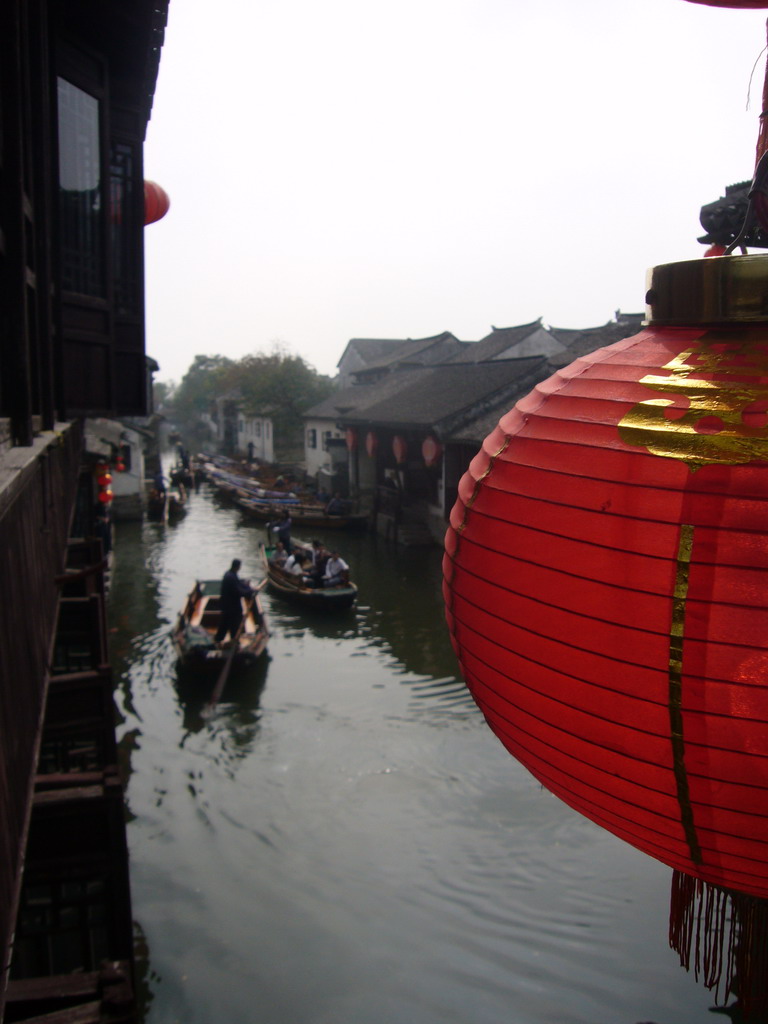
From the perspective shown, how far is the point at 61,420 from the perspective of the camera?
7383mm

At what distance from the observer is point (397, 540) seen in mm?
25438

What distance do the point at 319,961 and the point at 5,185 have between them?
6.45 meters

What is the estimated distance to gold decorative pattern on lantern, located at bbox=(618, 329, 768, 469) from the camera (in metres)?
1.50

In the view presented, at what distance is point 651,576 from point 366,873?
763 centimetres

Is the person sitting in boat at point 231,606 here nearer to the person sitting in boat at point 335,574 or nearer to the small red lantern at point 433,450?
the person sitting in boat at point 335,574

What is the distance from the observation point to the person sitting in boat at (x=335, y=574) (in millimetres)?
17672

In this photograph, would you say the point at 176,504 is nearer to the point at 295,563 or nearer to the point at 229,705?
the point at 295,563

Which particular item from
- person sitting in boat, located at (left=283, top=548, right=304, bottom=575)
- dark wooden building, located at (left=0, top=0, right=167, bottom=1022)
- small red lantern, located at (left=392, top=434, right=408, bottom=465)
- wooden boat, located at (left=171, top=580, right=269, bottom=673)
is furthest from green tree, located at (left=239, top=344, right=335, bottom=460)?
dark wooden building, located at (left=0, top=0, right=167, bottom=1022)

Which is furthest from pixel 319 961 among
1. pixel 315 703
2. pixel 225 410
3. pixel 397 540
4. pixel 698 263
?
pixel 225 410

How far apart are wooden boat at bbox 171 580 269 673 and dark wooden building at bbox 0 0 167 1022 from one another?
3184 mm

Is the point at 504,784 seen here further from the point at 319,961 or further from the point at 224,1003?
the point at 224,1003

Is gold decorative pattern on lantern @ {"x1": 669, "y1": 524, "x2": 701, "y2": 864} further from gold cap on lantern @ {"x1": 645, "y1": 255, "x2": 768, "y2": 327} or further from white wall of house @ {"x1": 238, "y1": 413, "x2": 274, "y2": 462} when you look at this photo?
white wall of house @ {"x1": 238, "y1": 413, "x2": 274, "y2": 462}

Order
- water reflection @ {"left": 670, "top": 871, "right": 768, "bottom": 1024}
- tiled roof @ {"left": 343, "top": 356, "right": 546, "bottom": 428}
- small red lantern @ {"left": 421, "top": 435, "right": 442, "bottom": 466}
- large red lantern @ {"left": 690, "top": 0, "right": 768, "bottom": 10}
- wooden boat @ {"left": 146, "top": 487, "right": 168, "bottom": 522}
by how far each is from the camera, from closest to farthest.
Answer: water reflection @ {"left": 670, "top": 871, "right": 768, "bottom": 1024} < large red lantern @ {"left": 690, "top": 0, "right": 768, "bottom": 10} < small red lantern @ {"left": 421, "top": 435, "right": 442, "bottom": 466} < tiled roof @ {"left": 343, "top": 356, "right": 546, "bottom": 428} < wooden boat @ {"left": 146, "top": 487, "right": 168, "bottom": 522}

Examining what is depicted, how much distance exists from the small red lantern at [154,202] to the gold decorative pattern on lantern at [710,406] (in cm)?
940
